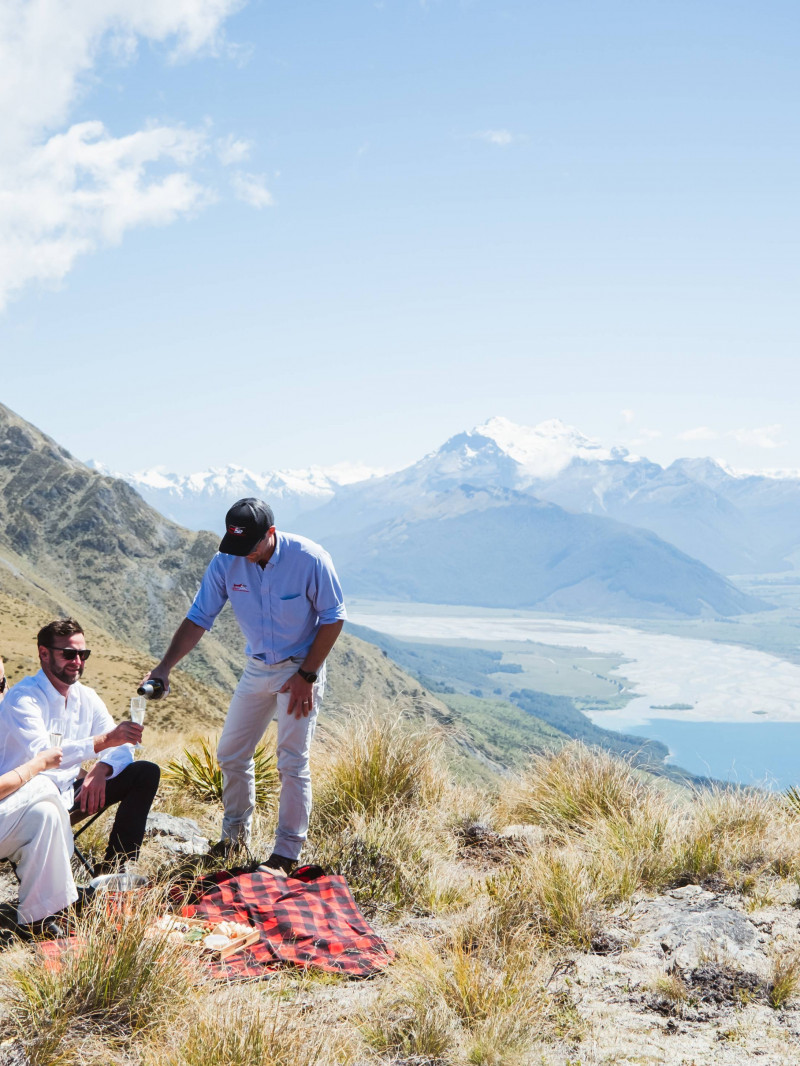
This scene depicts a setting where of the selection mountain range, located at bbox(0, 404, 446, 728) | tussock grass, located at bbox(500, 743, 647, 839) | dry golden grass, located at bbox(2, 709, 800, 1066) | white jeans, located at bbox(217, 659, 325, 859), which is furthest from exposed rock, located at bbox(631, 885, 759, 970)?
mountain range, located at bbox(0, 404, 446, 728)

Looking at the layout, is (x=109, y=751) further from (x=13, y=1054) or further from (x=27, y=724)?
(x=13, y=1054)

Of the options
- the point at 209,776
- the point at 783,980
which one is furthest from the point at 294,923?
the point at 209,776

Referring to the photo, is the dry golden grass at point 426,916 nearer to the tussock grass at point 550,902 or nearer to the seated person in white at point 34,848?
the tussock grass at point 550,902

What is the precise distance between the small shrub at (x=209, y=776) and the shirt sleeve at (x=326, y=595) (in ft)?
8.57

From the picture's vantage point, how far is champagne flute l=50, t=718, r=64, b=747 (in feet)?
13.0

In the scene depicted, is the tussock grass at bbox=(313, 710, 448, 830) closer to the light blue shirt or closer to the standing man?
the standing man

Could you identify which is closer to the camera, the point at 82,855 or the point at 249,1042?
the point at 249,1042

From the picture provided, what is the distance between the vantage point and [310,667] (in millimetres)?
4523

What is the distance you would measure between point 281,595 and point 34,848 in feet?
5.77

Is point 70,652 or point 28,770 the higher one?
point 70,652

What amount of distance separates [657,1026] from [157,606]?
81334 millimetres

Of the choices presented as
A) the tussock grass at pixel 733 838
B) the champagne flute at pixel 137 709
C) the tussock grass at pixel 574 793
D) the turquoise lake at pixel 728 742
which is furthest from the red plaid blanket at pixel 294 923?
the turquoise lake at pixel 728 742

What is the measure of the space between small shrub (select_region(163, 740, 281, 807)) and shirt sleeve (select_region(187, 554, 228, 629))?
89.1 inches

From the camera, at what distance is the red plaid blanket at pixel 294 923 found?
3523mm
